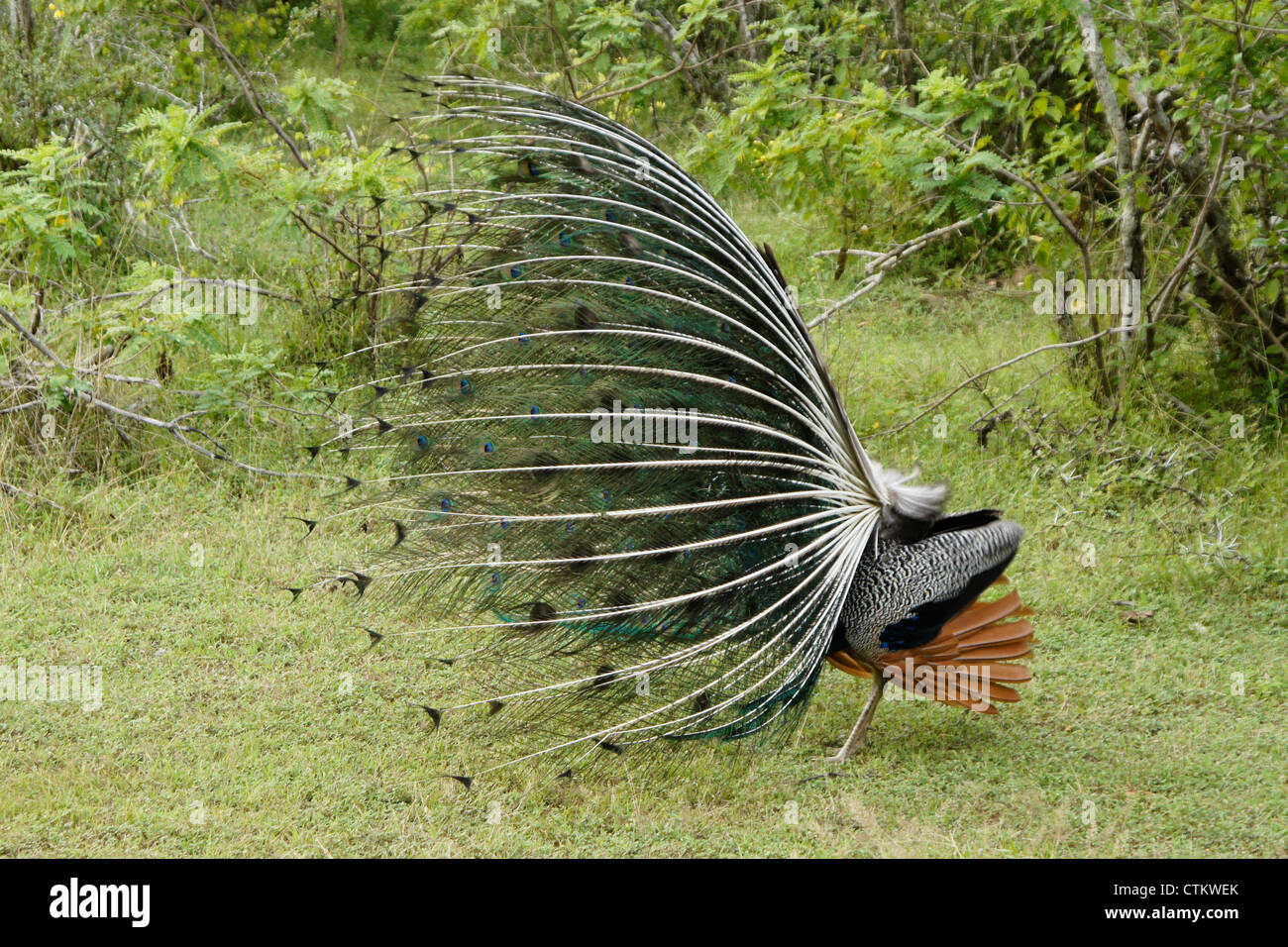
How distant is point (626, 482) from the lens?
4367 millimetres

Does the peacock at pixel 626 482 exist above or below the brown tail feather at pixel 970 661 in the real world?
above

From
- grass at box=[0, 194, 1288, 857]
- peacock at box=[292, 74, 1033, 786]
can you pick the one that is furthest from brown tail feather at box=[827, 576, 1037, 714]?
grass at box=[0, 194, 1288, 857]

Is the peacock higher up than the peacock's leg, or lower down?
higher up

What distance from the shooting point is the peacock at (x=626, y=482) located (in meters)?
4.34

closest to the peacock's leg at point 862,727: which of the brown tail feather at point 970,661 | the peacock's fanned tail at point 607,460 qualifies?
the brown tail feather at point 970,661

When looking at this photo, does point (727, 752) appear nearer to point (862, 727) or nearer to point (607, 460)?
point (862, 727)

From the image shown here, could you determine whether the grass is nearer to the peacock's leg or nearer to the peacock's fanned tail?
the peacock's leg

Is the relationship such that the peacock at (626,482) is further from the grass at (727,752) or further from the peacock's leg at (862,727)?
the grass at (727,752)

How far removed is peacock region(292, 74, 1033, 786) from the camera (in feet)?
14.2

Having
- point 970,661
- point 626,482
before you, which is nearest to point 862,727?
point 970,661

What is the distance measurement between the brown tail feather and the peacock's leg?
57 mm

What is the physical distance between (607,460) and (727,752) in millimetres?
1271

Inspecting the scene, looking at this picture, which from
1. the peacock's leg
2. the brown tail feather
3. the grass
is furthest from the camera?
the peacock's leg

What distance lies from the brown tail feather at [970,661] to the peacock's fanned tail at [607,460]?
0.42 meters
